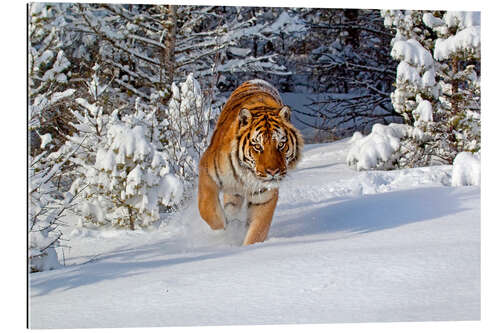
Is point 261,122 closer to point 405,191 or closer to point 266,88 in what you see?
point 266,88

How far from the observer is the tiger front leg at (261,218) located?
12.8 ft

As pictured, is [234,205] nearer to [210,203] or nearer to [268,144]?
[210,203]

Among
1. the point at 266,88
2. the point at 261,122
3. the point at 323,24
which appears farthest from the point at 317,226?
the point at 323,24

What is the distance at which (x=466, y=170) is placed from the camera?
15.9 ft

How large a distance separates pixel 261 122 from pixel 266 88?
43.7 inches

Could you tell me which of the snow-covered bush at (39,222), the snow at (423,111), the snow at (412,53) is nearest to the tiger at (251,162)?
the snow-covered bush at (39,222)

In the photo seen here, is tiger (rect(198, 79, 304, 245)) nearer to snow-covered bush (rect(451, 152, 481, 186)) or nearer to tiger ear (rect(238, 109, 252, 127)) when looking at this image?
tiger ear (rect(238, 109, 252, 127))

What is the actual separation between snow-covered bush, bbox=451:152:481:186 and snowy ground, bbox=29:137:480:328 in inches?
18.2

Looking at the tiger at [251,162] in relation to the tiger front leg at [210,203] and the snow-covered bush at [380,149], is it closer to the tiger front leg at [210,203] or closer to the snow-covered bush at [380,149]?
the tiger front leg at [210,203]

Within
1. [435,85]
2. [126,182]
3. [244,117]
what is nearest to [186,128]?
[126,182]

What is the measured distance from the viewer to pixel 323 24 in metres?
4.90

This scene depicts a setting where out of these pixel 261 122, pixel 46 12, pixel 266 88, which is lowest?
pixel 261 122

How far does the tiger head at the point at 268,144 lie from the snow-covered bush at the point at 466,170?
4.54 ft
